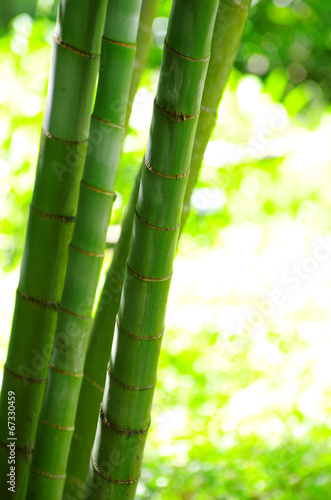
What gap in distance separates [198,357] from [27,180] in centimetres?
85

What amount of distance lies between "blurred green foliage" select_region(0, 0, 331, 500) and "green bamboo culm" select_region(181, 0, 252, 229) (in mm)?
990

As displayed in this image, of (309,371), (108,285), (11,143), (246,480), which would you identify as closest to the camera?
(108,285)

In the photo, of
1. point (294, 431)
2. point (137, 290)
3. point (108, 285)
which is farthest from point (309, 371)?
point (137, 290)

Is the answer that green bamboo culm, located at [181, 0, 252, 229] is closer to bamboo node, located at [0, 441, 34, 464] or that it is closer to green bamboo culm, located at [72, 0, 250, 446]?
green bamboo culm, located at [72, 0, 250, 446]

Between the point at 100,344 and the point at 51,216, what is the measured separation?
174mm

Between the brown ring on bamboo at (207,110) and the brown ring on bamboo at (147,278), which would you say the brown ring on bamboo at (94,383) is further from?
the brown ring on bamboo at (207,110)

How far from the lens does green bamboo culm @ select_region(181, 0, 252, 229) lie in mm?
580

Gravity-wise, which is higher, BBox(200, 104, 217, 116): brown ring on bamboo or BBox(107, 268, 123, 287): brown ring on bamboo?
BBox(200, 104, 217, 116): brown ring on bamboo

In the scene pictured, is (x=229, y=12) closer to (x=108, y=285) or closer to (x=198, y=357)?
(x=108, y=285)

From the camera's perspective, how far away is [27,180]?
1.95m

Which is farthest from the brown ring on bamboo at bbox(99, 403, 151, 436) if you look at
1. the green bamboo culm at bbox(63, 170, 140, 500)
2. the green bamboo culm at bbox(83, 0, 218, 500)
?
the green bamboo culm at bbox(63, 170, 140, 500)

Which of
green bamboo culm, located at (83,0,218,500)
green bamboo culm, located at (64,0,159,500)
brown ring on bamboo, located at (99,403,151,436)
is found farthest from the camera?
green bamboo culm, located at (64,0,159,500)

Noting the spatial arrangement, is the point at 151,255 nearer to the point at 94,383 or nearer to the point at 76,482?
the point at 94,383

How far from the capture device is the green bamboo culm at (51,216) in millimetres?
562
